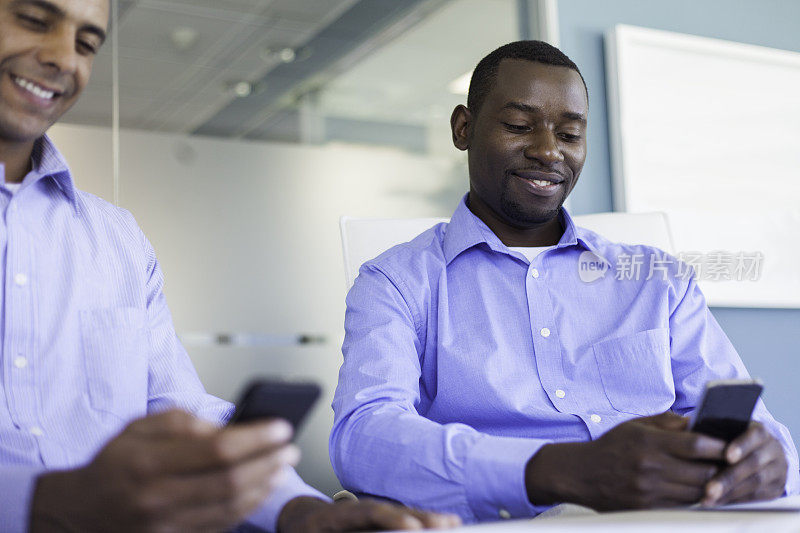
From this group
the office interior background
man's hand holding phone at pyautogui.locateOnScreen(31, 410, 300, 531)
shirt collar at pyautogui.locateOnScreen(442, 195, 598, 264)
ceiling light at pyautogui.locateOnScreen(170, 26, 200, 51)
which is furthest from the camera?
ceiling light at pyautogui.locateOnScreen(170, 26, 200, 51)

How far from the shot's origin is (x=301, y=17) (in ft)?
10.4

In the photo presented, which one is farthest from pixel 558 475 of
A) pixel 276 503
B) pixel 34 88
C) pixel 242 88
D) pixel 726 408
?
pixel 242 88

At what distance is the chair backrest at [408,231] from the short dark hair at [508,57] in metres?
0.25

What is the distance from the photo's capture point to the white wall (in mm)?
2732

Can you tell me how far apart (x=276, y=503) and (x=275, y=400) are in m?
0.32

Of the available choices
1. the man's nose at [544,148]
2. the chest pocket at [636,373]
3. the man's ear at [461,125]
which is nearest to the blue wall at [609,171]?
the man's ear at [461,125]

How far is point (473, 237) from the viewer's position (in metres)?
1.41

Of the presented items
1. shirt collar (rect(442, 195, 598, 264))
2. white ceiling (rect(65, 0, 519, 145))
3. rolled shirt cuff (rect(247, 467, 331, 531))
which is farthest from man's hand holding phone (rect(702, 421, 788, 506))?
white ceiling (rect(65, 0, 519, 145))

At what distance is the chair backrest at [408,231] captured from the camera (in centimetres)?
159

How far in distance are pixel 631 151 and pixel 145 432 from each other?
2.08 m

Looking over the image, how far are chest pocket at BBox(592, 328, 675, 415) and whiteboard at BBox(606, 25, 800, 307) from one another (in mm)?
1100

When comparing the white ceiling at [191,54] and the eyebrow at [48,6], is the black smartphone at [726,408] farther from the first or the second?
the white ceiling at [191,54]

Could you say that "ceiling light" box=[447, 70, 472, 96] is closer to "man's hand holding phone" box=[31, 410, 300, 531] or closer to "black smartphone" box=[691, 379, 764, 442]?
"black smartphone" box=[691, 379, 764, 442]

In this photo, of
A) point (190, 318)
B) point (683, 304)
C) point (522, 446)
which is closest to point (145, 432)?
point (522, 446)
